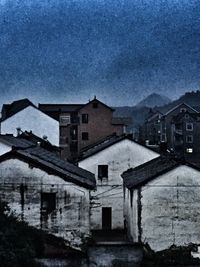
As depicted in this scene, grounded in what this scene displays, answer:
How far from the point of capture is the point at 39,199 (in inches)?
958

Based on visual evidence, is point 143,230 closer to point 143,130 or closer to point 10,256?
point 10,256

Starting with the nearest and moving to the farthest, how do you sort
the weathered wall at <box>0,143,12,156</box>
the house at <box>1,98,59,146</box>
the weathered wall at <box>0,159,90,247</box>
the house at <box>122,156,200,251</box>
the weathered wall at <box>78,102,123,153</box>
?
the weathered wall at <box>0,159,90,247</box> → the house at <box>122,156,200,251</box> → the weathered wall at <box>0,143,12,156</box> → the house at <box>1,98,59,146</box> → the weathered wall at <box>78,102,123,153</box>

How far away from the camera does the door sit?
36500mm

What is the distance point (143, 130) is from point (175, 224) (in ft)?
271

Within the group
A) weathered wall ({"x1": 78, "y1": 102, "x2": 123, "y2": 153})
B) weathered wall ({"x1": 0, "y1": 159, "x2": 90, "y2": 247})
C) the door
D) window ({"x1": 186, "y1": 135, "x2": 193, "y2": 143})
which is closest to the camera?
weathered wall ({"x1": 0, "y1": 159, "x2": 90, "y2": 247})

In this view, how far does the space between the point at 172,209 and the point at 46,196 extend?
671cm

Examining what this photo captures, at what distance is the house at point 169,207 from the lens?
25.6m

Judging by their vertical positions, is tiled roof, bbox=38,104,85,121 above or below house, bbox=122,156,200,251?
above

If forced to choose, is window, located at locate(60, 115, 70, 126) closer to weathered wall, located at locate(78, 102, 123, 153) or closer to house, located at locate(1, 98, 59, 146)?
weathered wall, located at locate(78, 102, 123, 153)

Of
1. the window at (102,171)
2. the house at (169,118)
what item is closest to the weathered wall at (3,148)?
the window at (102,171)

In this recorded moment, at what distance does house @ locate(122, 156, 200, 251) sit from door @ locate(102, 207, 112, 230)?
1049 centimetres

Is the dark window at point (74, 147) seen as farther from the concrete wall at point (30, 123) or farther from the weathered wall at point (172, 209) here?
the weathered wall at point (172, 209)

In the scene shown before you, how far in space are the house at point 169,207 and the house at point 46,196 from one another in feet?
11.0

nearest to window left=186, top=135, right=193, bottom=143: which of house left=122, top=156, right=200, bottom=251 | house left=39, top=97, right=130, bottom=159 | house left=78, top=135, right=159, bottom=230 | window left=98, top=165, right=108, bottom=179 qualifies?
house left=39, top=97, right=130, bottom=159
